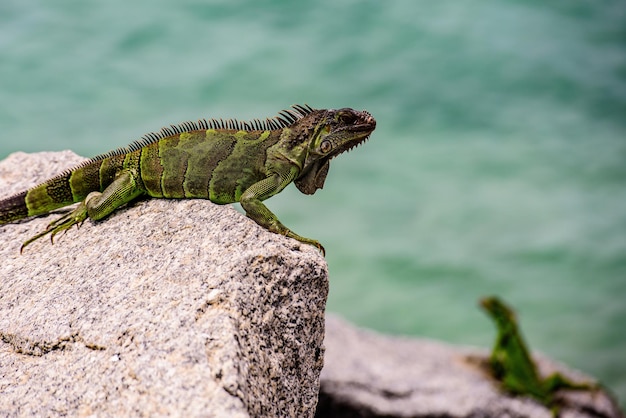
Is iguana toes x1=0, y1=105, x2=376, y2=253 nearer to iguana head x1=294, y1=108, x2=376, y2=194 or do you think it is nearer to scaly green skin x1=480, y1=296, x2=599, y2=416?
iguana head x1=294, y1=108, x2=376, y2=194

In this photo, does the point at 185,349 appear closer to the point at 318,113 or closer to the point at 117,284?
the point at 117,284

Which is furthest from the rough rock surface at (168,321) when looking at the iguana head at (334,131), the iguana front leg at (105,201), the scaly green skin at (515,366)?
the scaly green skin at (515,366)

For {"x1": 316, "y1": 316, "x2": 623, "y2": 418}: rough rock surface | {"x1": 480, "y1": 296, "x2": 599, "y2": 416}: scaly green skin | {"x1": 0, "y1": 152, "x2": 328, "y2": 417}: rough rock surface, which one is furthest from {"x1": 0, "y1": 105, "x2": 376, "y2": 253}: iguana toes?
{"x1": 480, "y1": 296, "x2": 599, "y2": 416}: scaly green skin

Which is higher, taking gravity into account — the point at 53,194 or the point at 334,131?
the point at 334,131

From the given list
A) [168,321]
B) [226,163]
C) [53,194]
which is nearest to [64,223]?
[53,194]

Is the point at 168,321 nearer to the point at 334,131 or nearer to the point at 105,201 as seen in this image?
the point at 105,201

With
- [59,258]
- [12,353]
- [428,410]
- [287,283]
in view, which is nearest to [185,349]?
[287,283]

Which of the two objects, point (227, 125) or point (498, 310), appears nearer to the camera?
point (227, 125)
